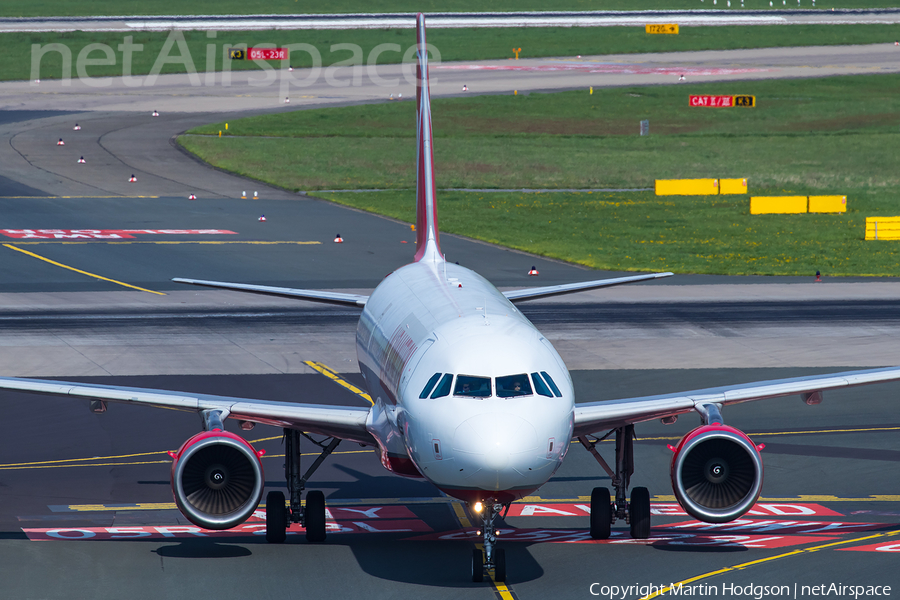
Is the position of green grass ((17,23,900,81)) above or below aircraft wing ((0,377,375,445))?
above

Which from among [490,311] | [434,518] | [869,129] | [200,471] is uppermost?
[869,129]

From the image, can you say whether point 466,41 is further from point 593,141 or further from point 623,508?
point 623,508

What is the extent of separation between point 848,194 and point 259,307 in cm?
4633

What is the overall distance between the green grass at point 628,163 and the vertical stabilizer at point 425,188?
2740 centimetres

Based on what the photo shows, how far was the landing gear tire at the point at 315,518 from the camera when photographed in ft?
75.0

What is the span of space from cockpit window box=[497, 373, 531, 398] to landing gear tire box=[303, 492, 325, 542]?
5596 millimetres

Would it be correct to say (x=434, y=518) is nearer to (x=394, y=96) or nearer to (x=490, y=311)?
(x=490, y=311)

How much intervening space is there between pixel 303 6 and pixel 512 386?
17490cm

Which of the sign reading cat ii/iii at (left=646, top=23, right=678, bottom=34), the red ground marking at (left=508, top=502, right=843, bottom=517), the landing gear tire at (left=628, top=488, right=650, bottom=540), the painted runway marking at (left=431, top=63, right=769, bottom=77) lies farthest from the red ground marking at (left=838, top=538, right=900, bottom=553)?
the sign reading cat ii/iii at (left=646, top=23, right=678, bottom=34)

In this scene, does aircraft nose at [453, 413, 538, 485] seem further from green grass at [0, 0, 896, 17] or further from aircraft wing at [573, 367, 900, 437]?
green grass at [0, 0, 896, 17]

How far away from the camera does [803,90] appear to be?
12638 cm

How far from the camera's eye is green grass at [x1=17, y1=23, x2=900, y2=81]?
5581 inches

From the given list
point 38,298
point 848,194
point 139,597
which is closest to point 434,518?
point 139,597

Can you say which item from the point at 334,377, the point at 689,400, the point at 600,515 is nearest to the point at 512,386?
the point at 689,400
